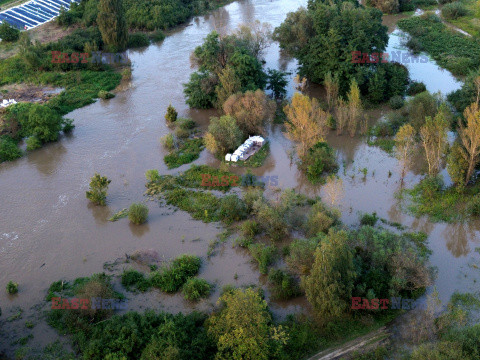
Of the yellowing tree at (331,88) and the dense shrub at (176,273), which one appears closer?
the dense shrub at (176,273)

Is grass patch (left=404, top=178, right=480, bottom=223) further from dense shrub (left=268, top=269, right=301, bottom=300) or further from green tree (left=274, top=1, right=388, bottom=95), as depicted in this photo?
green tree (left=274, top=1, right=388, bottom=95)

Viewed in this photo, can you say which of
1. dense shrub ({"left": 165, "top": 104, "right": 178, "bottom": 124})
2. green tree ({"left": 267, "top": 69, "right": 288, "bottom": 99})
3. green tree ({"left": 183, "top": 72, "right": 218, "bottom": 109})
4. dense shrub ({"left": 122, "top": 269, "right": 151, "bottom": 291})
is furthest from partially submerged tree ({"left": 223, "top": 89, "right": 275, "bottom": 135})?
dense shrub ({"left": 122, "top": 269, "right": 151, "bottom": 291})

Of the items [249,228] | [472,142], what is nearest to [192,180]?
[249,228]

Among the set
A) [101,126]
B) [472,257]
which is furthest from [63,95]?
[472,257]

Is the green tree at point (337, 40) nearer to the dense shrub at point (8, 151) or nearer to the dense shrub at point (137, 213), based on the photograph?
the dense shrub at point (137, 213)

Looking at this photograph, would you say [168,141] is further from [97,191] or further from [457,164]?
[457,164]

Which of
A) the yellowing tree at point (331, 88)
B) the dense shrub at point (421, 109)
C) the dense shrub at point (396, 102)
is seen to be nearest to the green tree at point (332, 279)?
the dense shrub at point (421, 109)
